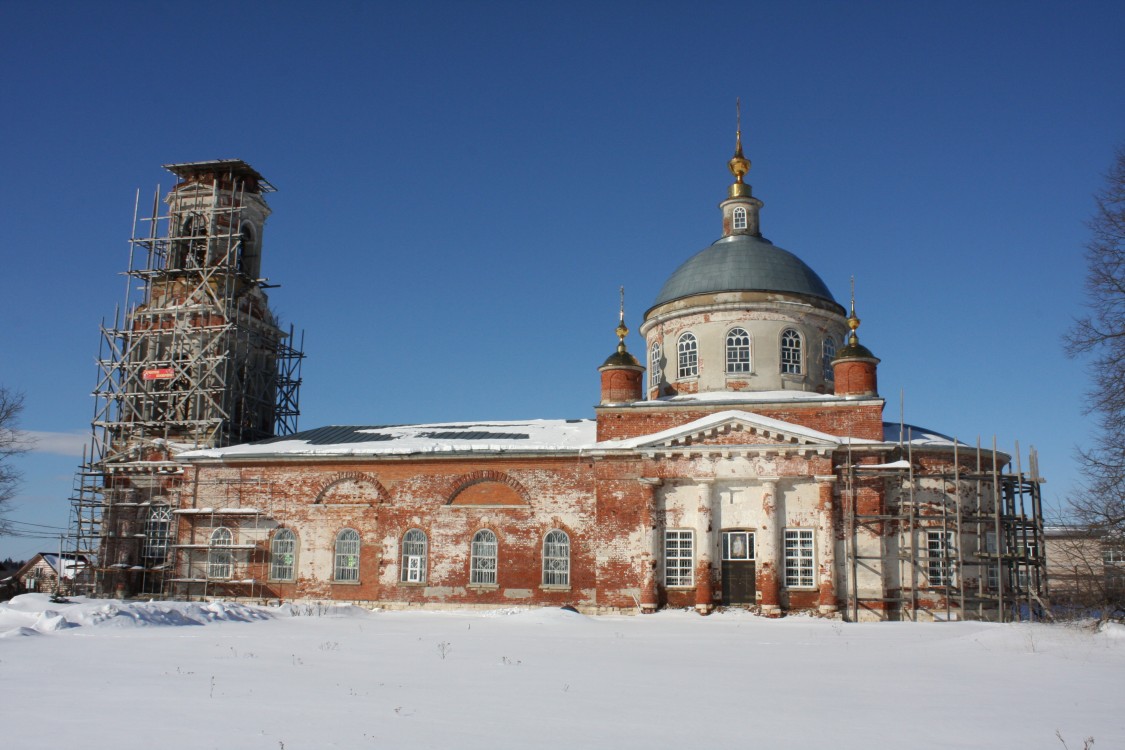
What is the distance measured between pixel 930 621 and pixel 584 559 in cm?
960

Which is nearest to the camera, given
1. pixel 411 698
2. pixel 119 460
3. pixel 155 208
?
pixel 411 698

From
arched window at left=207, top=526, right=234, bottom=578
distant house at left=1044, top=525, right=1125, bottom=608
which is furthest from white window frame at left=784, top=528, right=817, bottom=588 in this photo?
arched window at left=207, top=526, right=234, bottom=578

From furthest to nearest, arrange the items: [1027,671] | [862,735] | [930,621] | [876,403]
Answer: [876,403] → [930,621] → [1027,671] → [862,735]

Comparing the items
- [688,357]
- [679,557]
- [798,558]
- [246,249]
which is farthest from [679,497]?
[246,249]

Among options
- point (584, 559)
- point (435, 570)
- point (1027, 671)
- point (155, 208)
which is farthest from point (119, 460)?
point (1027, 671)

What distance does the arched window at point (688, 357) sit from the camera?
32.0 meters

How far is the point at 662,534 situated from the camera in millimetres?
28438

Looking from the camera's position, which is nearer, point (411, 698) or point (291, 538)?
point (411, 698)

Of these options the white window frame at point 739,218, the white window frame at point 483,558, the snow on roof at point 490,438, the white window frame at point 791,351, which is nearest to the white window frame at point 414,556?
the white window frame at point 483,558

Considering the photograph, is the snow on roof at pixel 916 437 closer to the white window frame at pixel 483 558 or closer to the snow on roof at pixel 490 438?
the snow on roof at pixel 490 438

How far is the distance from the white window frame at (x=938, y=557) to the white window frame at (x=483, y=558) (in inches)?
486

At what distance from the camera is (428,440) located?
3247cm

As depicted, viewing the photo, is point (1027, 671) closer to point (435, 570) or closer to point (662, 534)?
point (662, 534)

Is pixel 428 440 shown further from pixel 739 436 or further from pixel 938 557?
pixel 938 557
